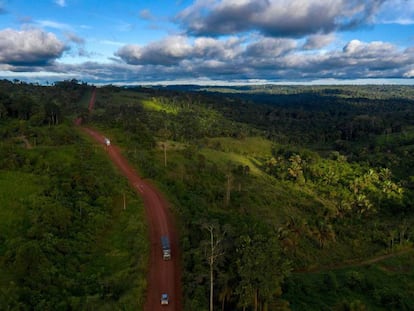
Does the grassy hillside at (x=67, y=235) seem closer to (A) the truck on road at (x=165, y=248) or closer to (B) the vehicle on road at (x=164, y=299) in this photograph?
(B) the vehicle on road at (x=164, y=299)

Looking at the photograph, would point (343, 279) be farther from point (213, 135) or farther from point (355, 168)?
point (213, 135)

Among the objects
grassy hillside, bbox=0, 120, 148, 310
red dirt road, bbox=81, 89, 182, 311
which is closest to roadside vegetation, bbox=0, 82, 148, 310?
grassy hillside, bbox=0, 120, 148, 310

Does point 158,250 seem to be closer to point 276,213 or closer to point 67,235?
point 67,235

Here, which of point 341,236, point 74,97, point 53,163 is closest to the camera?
point 53,163

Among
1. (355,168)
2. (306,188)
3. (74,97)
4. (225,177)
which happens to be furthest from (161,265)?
(74,97)

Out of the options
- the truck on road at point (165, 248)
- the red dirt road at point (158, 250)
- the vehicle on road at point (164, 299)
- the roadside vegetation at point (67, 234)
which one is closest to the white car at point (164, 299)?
the vehicle on road at point (164, 299)
